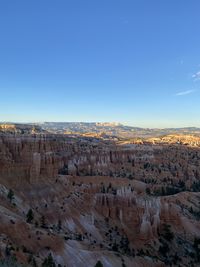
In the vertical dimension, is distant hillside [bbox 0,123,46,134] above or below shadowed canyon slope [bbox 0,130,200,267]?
above

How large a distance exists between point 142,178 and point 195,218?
2816cm

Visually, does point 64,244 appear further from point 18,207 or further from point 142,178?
point 142,178

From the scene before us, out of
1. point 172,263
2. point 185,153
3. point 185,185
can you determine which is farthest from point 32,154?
point 185,153

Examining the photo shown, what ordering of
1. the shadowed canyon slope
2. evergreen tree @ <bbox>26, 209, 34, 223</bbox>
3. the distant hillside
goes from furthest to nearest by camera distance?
1. the distant hillside
2. evergreen tree @ <bbox>26, 209, 34, 223</bbox>
3. the shadowed canyon slope

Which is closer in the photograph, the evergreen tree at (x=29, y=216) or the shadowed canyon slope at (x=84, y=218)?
the shadowed canyon slope at (x=84, y=218)

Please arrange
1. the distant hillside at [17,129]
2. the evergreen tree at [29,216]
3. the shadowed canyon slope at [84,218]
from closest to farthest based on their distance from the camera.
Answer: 1. the shadowed canyon slope at [84,218]
2. the evergreen tree at [29,216]
3. the distant hillside at [17,129]

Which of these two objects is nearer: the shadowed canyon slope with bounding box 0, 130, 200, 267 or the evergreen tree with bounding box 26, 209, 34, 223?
the shadowed canyon slope with bounding box 0, 130, 200, 267

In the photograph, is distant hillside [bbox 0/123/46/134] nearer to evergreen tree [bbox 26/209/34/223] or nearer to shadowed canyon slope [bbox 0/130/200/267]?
shadowed canyon slope [bbox 0/130/200/267]

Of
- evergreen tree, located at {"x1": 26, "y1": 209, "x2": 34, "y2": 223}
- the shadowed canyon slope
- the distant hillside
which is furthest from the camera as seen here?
the distant hillside

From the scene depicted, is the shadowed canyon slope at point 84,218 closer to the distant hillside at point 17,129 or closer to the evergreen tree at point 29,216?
the evergreen tree at point 29,216

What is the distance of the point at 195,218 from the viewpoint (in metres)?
63.1

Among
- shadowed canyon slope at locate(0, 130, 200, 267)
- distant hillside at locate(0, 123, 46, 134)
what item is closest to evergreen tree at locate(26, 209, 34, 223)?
shadowed canyon slope at locate(0, 130, 200, 267)

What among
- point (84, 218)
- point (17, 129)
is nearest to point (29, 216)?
point (84, 218)

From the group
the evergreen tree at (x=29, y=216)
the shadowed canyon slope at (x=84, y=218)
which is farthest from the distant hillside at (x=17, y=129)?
the evergreen tree at (x=29, y=216)
